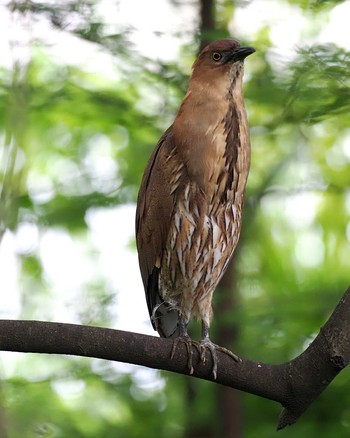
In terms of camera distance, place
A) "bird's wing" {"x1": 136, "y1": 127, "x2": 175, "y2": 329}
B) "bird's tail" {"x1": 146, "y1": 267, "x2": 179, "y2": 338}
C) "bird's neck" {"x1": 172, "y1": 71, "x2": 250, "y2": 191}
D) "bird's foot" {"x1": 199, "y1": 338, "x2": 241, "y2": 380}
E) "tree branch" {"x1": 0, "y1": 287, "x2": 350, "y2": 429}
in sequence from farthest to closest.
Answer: "bird's tail" {"x1": 146, "y1": 267, "x2": 179, "y2": 338}, "bird's wing" {"x1": 136, "y1": 127, "x2": 175, "y2": 329}, "bird's neck" {"x1": 172, "y1": 71, "x2": 250, "y2": 191}, "bird's foot" {"x1": 199, "y1": 338, "x2": 241, "y2": 380}, "tree branch" {"x1": 0, "y1": 287, "x2": 350, "y2": 429}

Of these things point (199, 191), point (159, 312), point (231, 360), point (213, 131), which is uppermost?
point (213, 131)

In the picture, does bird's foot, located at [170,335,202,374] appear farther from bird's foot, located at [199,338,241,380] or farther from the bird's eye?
the bird's eye

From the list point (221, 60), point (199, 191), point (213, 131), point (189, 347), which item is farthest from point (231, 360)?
point (221, 60)

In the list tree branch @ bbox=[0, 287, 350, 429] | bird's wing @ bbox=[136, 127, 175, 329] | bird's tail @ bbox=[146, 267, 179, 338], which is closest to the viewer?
tree branch @ bbox=[0, 287, 350, 429]

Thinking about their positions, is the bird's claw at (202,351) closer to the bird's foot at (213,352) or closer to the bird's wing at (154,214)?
the bird's foot at (213,352)

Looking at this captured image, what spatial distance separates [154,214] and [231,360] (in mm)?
979

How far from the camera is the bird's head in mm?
3760


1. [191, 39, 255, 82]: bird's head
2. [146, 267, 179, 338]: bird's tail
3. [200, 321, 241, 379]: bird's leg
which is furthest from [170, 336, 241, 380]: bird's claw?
[191, 39, 255, 82]: bird's head

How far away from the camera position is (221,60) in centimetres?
379

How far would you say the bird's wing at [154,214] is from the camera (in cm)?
385

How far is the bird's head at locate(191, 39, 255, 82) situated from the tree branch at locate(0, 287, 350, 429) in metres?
1.24

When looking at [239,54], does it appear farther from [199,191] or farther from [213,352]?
[213,352]

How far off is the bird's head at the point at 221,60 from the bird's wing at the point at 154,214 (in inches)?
11.9

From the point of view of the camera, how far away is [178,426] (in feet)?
15.1
